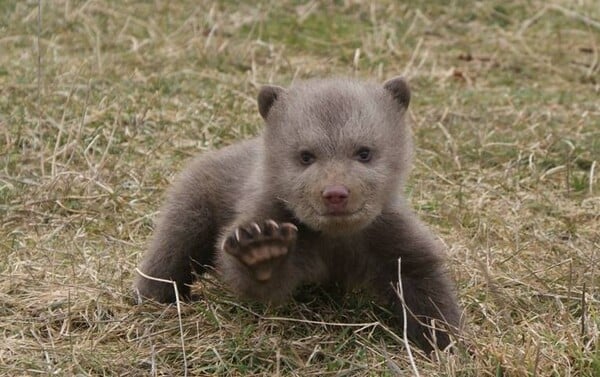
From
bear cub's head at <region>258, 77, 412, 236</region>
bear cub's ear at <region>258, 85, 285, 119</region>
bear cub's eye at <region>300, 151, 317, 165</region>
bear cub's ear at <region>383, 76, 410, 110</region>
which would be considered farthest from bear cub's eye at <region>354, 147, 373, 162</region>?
bear cub's ear at <region>258, 85, 285, 119</region>

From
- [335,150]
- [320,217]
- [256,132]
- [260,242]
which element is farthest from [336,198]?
[256,132]

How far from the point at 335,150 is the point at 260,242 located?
2.13 ft

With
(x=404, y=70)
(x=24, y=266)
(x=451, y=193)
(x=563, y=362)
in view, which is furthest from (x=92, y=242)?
(x=404, y=70)

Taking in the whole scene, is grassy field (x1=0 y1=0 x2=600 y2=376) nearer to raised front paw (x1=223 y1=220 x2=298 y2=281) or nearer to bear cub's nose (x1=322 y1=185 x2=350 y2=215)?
raised front paw (x1=223 y1=220 x2=298 y2=281)

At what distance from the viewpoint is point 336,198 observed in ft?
16.5

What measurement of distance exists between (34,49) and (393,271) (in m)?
5.24

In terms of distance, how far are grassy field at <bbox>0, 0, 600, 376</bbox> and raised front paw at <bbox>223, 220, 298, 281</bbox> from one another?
20.5 inches

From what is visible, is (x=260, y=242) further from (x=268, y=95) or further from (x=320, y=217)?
(x=268, y=95)

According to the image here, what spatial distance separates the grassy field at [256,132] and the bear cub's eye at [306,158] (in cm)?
74

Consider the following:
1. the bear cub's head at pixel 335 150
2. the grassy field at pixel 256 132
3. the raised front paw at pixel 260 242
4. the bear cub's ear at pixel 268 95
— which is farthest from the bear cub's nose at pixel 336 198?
the bear cub's ear at pixel 268 95

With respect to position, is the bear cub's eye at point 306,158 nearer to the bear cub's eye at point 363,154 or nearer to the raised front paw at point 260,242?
the bear cub's eye at point 363,154

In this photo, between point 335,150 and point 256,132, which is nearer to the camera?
point 335,150

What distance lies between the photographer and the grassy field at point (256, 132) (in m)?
5.20

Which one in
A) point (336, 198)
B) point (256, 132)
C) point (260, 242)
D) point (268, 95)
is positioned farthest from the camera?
point (256, 132)
